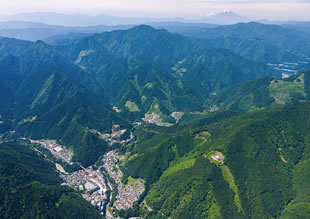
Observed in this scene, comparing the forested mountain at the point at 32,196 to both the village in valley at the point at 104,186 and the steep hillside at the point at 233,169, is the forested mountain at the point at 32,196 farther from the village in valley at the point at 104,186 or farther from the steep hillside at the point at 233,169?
the steep hillside at the point at 233,169

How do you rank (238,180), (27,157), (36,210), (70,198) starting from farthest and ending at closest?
(27,157) → (238,180) → (70,198) → (36,210)

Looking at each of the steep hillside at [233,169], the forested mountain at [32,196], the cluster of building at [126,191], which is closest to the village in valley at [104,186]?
the cluster of building at [126,191]

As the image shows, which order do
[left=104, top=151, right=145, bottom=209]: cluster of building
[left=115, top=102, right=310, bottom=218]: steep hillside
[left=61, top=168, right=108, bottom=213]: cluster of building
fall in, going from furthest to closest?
[left=61, top=168, right=108, bottom=213]: cluster of building → [left=104, top=151, right=145, bottom=209]: cluster of building → [left=115, top=102, right=310, bottom=218]: steep hillside

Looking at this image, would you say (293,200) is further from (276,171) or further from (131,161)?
(131,161)

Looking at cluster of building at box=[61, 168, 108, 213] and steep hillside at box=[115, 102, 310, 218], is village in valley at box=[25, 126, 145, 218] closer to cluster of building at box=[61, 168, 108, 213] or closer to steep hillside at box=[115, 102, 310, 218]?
cluster of building at box=[61, 168, 108, 213]

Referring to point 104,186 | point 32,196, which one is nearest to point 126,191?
point 104,186

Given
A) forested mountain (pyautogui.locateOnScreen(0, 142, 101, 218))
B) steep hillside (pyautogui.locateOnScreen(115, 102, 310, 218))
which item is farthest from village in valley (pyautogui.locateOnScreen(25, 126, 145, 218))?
forested mountain (pyautogui.locateOnScreen(0, 142, 101, 218))

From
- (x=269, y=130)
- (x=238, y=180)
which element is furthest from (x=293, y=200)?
(x=269, y=130)

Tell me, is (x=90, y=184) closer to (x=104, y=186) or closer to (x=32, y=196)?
(x=104, y=186)

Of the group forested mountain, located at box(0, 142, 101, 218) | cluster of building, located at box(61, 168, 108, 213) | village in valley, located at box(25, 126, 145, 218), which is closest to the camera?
forested mountain, located at box(0, 142, 101, 218)

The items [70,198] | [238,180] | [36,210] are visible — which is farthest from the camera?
[238,180]

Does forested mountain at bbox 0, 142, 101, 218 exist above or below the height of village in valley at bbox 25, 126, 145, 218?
above
